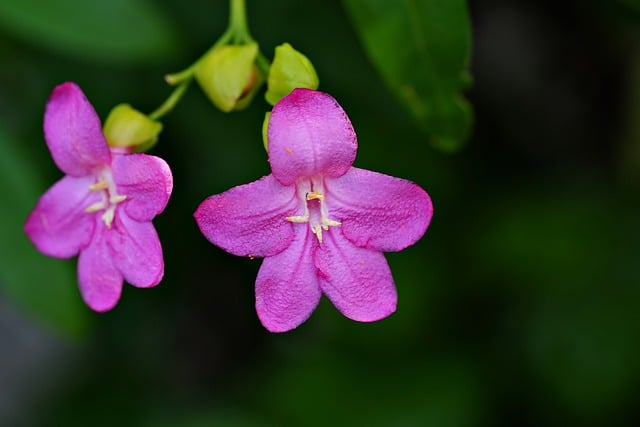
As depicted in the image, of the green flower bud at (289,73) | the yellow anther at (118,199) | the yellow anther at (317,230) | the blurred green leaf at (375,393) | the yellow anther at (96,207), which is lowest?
the blurred green leaf at (375,393)

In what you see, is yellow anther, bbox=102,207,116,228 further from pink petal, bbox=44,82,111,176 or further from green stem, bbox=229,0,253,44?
green stem, bbox=229,0,253,44

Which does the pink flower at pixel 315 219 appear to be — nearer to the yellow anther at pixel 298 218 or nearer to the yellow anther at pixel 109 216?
the yellow anther at pixel 298 218

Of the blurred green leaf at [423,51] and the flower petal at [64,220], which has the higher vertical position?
the blurred green leaf at [423,51]

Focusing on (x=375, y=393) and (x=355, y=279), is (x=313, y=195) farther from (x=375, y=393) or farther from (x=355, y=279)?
(x=375, y=393)

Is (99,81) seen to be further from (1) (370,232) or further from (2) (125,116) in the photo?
(1) (370,232)

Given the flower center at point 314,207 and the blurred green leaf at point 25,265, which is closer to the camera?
the flower center at point 314,207

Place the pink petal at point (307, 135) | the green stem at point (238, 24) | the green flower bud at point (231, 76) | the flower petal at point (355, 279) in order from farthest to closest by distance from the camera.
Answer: the green stem at point (238, 24), the green flower bud at point (231, 76), the flower petal at point (355, 279), the pink petal at point (307, 135)

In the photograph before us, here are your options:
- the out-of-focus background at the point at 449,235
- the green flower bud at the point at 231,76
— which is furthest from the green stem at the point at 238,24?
the out-of-focus background at the point at 449,235

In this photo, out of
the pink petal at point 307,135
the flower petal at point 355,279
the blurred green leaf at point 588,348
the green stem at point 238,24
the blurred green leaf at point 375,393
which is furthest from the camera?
the blurred green leaf at point 375,393
